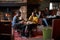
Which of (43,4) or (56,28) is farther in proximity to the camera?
(43,4)

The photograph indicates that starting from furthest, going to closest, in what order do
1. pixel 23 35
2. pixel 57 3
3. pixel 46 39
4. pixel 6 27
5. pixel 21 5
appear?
pixel 57 3, pixel 21 5, pixel 6 27, pixel 23 35, pixel 46 39

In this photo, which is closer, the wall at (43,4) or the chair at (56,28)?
the chair at (56,28)

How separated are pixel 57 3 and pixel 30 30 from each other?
5.85 meters

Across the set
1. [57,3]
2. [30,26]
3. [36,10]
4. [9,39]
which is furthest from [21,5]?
[30,26]

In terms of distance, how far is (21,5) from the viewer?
25.8 feet

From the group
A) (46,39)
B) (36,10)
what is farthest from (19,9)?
(46,39)

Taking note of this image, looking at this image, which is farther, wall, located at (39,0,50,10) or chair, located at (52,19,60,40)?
wall, located at (39,0,50,10)

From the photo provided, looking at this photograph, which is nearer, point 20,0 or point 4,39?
point 4,39

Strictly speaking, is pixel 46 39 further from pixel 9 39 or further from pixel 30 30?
pixel 9 39

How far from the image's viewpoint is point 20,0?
786 cm

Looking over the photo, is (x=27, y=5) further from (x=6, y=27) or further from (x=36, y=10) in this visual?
(x=6, y=27)

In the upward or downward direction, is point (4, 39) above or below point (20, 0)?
below

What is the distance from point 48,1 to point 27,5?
1084 mm

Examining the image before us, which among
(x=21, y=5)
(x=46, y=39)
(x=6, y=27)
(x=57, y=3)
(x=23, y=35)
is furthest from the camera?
(x=57, y=3)
